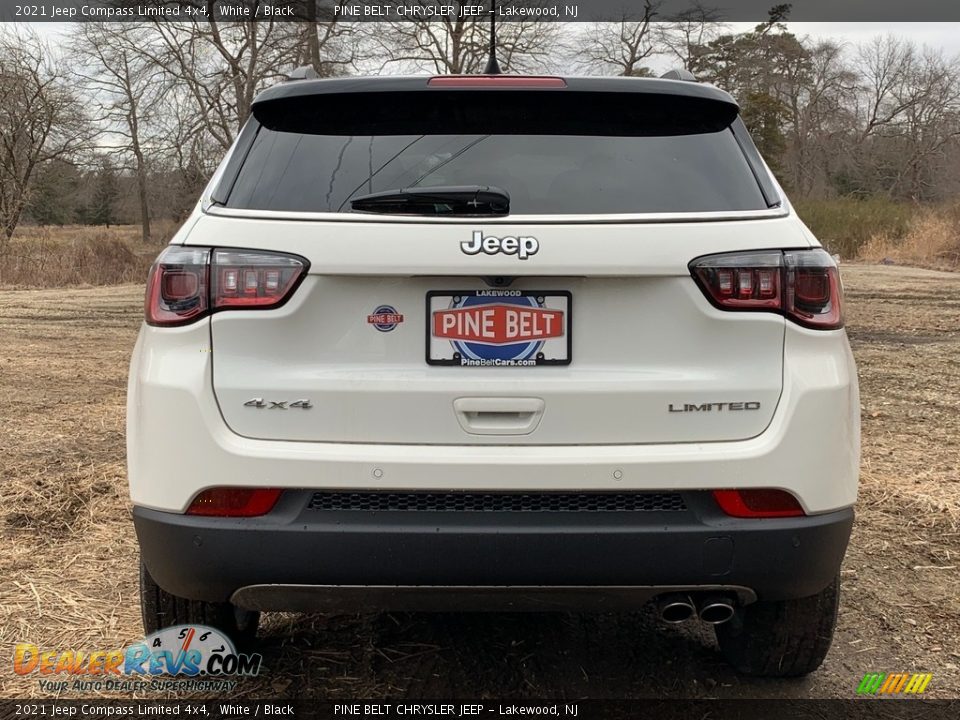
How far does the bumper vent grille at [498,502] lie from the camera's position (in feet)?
6.68

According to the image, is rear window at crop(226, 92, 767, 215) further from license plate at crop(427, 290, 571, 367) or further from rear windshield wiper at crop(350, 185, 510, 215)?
license plate at crop(427, 290, 571, 367)

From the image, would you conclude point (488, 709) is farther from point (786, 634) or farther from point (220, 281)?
point (220, 281)

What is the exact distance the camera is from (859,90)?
49031 millimetres

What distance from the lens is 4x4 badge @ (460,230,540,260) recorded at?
2.02 meters

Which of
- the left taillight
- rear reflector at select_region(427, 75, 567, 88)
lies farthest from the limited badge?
rear reflector at select_region(427, 75, 567, 88)

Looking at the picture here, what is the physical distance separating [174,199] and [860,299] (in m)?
26.3

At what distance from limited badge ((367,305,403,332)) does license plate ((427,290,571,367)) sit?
0.26 ft

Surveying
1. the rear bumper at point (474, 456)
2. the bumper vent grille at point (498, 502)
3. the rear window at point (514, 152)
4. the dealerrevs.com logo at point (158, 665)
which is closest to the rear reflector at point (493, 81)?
the rear window at point (514, 152)

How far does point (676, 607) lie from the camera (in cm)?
219

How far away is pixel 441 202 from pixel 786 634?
1656mm

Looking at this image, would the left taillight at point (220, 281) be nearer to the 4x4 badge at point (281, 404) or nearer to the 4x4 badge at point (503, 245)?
the 4x4 badge at point (281, 404)

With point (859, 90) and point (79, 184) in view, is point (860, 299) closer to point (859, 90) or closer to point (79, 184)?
point (79, 184)

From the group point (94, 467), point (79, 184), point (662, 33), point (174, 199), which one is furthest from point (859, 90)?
point (94, 467)

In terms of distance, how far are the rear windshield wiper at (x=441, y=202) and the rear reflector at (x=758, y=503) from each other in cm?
88
